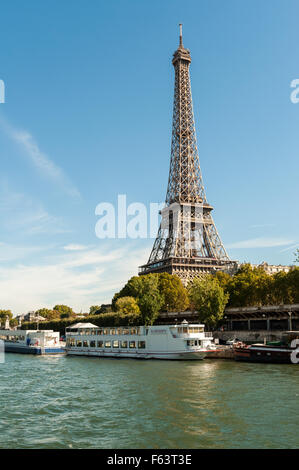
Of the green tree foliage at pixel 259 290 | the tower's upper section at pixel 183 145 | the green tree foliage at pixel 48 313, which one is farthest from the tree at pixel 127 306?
the green tree foliage at pixel 48 313

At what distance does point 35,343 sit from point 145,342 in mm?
23164

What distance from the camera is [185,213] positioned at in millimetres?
122125

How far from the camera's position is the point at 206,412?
22.1 metres

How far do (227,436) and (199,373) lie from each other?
20286mm

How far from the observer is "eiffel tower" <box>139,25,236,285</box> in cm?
11131

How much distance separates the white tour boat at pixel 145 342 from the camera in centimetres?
5081

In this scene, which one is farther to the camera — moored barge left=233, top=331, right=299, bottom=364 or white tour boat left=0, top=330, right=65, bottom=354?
white tour boat left=0, top=330, right=65, bottom=354

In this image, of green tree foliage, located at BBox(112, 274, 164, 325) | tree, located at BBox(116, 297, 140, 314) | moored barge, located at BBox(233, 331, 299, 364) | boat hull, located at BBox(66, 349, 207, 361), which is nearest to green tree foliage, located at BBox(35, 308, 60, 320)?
tree, located at BBox(116, 297, 140, 314)

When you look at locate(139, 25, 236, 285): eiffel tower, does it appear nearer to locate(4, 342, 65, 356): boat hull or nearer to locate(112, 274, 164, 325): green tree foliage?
locate(112, 274, 164, 325): green tree foliage

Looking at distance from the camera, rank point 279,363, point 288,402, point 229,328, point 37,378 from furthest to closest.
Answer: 1. point 229,328
2. point 279,363
3. point 37,378
4. point 288,402

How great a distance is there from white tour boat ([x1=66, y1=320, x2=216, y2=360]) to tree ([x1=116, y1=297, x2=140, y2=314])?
24703 millimetres

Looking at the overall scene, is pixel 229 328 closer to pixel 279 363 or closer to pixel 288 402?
pixel 279 363

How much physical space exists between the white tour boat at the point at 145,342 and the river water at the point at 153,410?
12405mm
